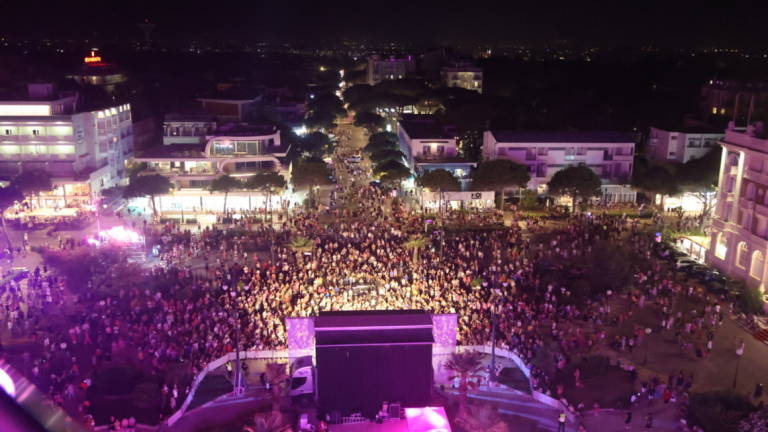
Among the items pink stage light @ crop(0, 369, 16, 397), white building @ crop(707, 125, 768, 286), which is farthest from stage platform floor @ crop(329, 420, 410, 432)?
white building @ crop(707, 125, 768, 286)

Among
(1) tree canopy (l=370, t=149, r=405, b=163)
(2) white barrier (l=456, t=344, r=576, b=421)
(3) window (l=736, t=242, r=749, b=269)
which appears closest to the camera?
(2) white barrier (l=456, t=344, r=576, b=421)

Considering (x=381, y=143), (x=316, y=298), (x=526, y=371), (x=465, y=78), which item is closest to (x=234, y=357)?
(x=316, y=298)

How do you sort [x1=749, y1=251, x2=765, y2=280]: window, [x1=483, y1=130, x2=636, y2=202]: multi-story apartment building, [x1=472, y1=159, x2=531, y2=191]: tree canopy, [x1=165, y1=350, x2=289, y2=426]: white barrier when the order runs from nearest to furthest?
[x1=165, y1=350, x2=289, y2=426]: white barrier < [x1=749, y1=251, x2=765, y2=280]: window < [x1=472, y1=159, x2=531, y2=191]: tree canopy < [x1=483, y1=130, x2=636, y2=202]: multi-story apartment building

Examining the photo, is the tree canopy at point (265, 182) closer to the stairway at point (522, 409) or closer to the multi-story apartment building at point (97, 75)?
the stairway at point (522, 409)

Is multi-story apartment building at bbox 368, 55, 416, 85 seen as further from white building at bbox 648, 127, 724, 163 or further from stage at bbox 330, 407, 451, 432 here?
stage at bbox 330, 407, 451, 432

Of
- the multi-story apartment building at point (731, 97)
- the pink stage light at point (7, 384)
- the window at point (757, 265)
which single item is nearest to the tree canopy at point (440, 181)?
the window at point (757, 265)

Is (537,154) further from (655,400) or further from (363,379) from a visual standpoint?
(363,379)
